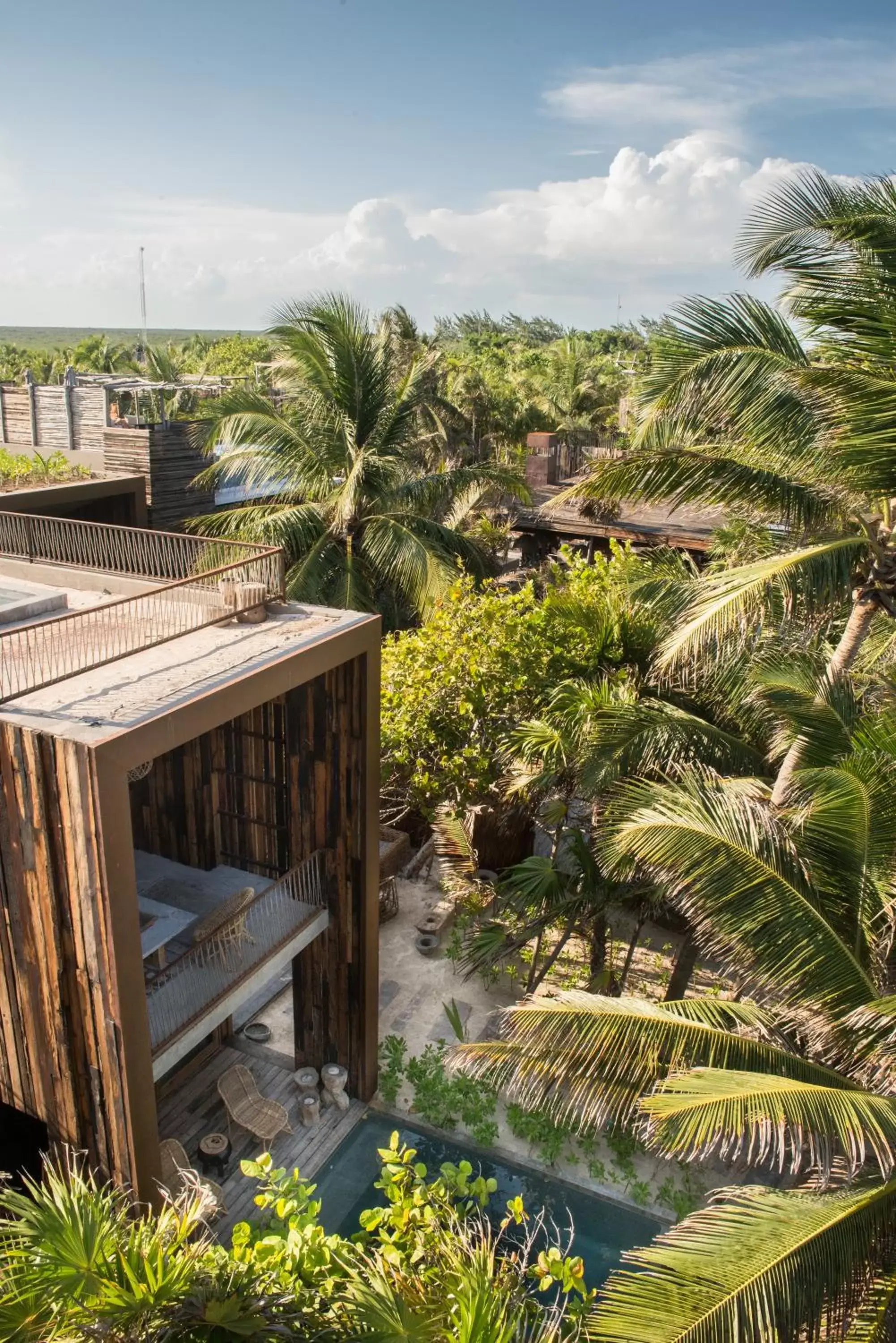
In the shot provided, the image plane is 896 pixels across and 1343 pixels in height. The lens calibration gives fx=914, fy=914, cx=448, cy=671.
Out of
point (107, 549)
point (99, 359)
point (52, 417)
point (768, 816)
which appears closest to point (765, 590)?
point (768, 816)

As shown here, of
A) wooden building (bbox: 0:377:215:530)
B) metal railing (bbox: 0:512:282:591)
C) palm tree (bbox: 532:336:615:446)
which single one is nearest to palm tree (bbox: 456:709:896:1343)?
metal railing (bbox: 0:512:282:591)

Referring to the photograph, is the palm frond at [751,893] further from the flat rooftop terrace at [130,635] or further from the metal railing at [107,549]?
the metal railing at [107,549]

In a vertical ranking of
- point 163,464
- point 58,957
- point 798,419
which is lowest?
point 58,957

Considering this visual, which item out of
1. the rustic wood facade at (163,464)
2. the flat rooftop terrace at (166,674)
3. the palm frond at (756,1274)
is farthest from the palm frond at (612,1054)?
the rustic wood facade at (163,464)

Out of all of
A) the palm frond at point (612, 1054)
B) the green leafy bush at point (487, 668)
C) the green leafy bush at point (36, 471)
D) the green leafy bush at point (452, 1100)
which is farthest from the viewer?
the green leafy bush at point (36, 471)

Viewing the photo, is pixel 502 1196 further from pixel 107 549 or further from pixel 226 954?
pixel 107 549

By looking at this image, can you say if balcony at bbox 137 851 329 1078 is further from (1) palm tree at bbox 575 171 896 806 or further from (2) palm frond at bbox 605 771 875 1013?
(1) palm tree at bbox 575 171 896 806
